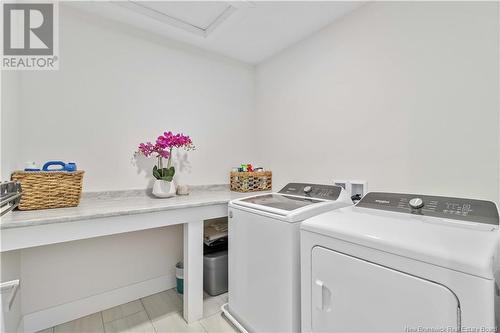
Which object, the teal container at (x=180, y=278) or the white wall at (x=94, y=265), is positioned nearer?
the white wall at (x=94, y=265)

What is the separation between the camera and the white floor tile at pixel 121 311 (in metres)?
1.71

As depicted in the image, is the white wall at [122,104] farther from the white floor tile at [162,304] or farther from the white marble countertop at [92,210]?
the white floor tile at [162,304]

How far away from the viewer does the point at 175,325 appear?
5.32 feet

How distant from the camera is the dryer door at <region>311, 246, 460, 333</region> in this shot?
28.4 inches

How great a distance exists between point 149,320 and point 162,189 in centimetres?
93

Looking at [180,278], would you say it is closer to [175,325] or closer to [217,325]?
[175,325]

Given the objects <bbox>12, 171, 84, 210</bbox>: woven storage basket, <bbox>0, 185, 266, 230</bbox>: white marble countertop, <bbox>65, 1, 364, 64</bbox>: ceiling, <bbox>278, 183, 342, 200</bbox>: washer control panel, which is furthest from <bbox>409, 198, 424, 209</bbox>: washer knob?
<bbox>12, 171, 84, 210</bbox>: woven storage basket

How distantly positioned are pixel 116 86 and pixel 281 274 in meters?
1.83

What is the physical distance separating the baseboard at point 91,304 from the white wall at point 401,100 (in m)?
1.50

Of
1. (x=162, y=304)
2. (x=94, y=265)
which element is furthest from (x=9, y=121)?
(x=162, y=304)

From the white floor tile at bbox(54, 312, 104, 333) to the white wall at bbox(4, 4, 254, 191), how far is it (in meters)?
0.94

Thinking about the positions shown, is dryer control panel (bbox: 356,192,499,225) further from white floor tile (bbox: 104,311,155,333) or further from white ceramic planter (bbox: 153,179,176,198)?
white floor tile (bbox: 104,311,155,333)

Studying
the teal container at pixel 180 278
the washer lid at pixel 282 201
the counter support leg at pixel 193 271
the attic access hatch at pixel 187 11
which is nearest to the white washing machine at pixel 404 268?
the washer lid at pixel 282 201

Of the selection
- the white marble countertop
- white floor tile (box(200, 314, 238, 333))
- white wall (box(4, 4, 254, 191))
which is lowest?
white floor tile (box(200, 314, 238, 333))
